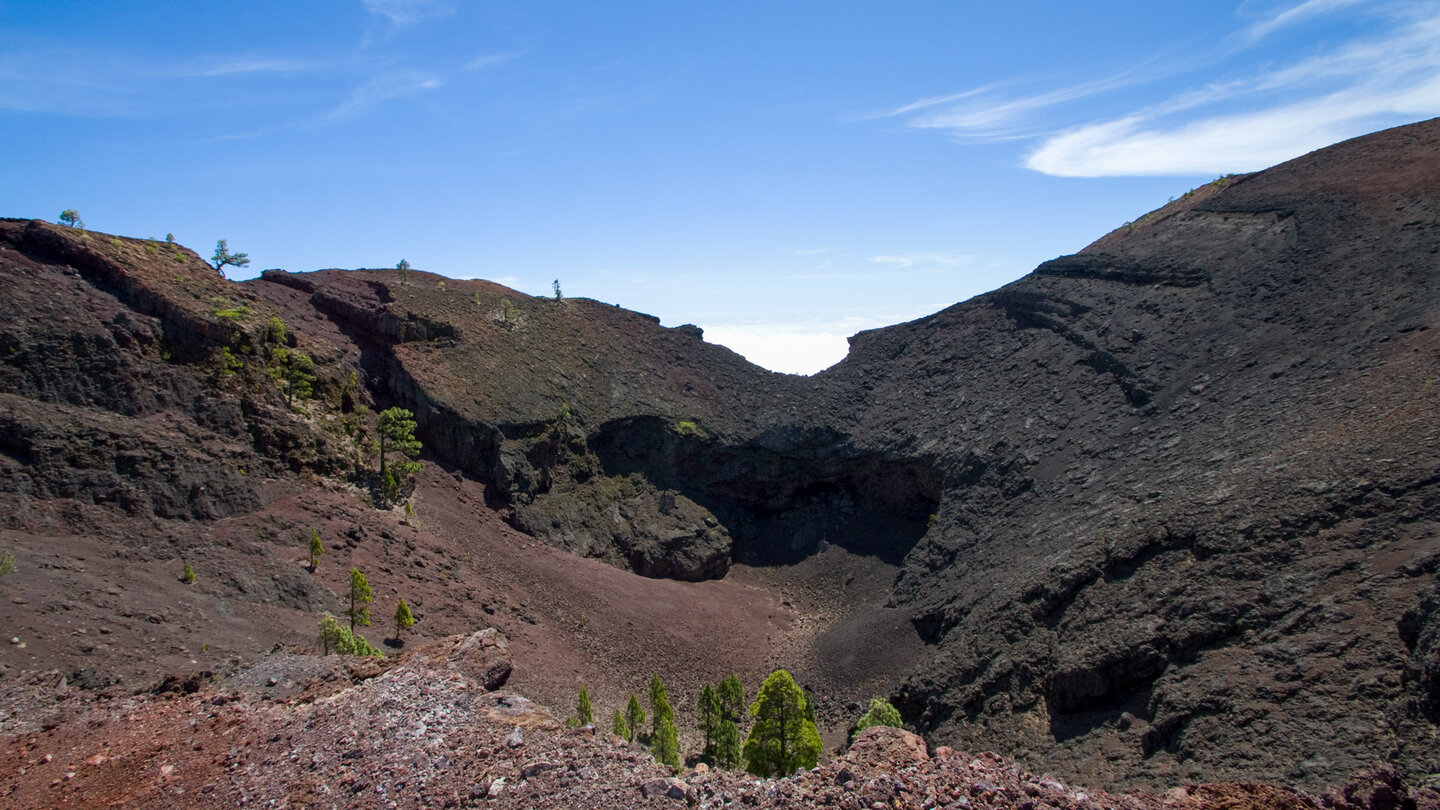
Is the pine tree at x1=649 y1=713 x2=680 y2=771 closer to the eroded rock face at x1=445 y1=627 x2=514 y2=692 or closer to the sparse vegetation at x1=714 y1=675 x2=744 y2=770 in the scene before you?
the sparse vegetation at x1=714 y1=675 x2=744 y2=770

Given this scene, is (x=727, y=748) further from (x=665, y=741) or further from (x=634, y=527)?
(x=634, y=527)

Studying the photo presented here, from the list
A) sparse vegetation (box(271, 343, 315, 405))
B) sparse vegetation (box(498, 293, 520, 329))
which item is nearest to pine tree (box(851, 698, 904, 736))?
sparse vegetation (box(271, 343, 315, 405))

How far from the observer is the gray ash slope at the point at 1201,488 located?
14727mm

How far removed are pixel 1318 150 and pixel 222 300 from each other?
44206mm

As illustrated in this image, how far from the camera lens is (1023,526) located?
26859 mm

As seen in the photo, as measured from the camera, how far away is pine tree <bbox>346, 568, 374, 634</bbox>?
20266 millimetres

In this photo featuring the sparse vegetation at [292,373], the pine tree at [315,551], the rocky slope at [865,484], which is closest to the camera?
the rocky slope at [865,484]

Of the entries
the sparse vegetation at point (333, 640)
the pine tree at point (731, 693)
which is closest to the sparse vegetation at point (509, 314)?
the pine tree at point (731, 693)

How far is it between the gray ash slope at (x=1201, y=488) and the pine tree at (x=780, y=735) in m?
4.91

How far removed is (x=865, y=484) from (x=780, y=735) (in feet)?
64.9

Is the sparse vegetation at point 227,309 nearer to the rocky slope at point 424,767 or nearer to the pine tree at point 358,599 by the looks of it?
the pine tree at point 358,599

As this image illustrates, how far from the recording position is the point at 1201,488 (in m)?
21.0

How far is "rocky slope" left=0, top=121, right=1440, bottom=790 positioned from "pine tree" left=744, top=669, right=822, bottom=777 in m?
4.90

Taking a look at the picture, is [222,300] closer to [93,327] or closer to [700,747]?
[93,327]
